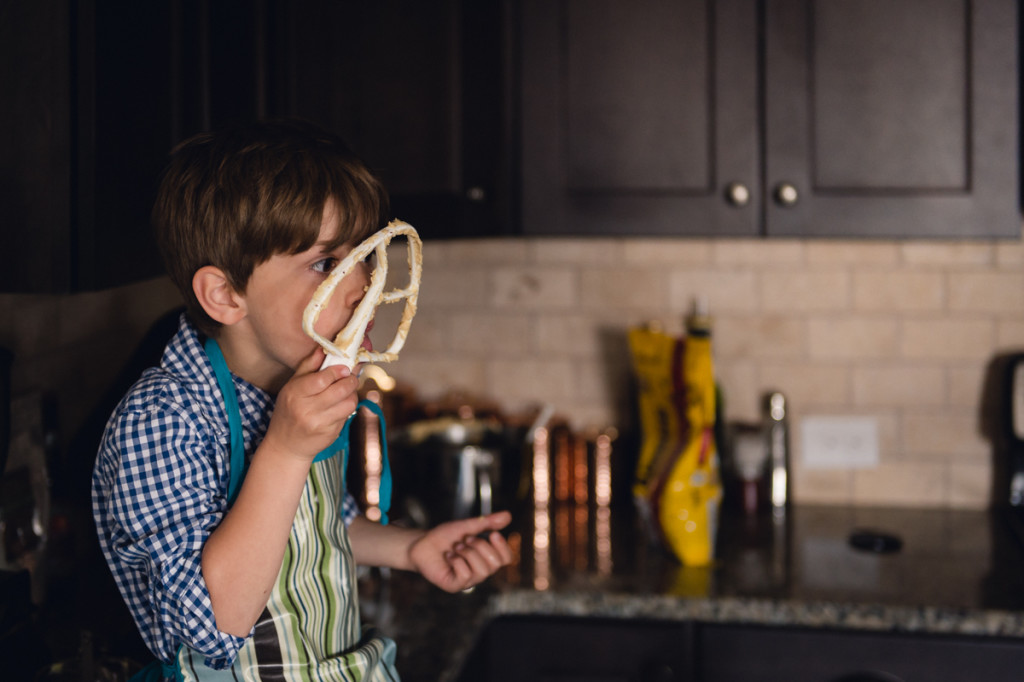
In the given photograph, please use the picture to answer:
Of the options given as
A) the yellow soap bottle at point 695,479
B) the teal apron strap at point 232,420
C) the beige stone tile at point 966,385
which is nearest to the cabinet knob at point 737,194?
the yellow soap bottle at point 695,479

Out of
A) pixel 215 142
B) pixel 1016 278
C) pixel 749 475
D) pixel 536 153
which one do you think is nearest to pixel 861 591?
pixel 749 475

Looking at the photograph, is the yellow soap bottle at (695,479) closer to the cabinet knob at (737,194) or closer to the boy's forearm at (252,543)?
the cabinet knob at (737,194)

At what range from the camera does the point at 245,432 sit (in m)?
1.08

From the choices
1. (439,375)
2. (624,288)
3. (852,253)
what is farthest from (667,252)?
(439,375)

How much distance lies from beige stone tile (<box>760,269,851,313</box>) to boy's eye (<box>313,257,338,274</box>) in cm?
145

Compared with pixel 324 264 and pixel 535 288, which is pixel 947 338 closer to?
pixel 535 288

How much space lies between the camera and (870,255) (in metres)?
2.21

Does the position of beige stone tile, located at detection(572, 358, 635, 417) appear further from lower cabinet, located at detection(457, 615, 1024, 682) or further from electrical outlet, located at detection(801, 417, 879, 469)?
lower cabinet, located at detection(457, 615, 1024, 682)

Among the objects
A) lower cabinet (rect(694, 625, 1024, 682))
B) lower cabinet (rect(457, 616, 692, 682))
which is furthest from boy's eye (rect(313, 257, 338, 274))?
lower cabinet (rect(694, 625, 1024, 682))

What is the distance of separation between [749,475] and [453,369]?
737 millimetres

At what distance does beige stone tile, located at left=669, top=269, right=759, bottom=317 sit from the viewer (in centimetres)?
225

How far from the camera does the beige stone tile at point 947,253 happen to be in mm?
2164

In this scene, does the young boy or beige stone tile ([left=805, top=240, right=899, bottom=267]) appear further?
beige stone tile ([left=805, top=240, right=899, bottom=267])

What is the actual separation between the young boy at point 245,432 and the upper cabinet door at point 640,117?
862 millimetres
